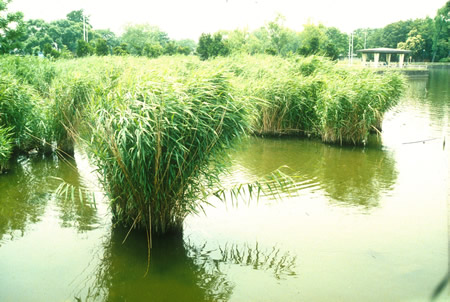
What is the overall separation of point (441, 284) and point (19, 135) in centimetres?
931

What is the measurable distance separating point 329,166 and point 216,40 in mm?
26491

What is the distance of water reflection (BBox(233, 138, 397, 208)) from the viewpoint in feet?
25.4

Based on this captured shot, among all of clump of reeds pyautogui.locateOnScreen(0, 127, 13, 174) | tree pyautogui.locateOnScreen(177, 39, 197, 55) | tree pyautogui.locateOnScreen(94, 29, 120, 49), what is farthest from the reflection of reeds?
tree pyautogui.locateOnScreen(94, 29, 120, 49)

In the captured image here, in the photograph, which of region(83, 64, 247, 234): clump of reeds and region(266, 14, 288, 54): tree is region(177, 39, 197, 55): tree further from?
region(83, 64, 247, 234): clump of reeds

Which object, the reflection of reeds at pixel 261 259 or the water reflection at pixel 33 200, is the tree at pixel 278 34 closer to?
the water reflection at pixel 33 200

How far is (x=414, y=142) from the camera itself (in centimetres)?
1172

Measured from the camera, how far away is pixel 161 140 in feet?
15.9

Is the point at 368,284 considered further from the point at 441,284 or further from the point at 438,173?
the point at 438,173

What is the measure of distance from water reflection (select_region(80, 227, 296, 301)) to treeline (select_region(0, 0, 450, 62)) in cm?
1902

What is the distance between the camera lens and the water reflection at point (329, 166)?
7.74 metres

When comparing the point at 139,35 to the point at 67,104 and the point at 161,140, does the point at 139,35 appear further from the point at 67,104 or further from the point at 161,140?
the point at 161,140

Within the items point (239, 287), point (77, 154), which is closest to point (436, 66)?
point (77, 154)

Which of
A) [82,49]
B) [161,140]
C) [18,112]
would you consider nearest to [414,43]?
[82,49]

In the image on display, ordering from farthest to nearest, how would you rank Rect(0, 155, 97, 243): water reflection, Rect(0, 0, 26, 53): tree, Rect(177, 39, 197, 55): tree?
Rect(177, 39, 197, 55): tree < Rect(0, 0, 26, 53): tree < Rect(0, 155, 97, 243): water reflection
